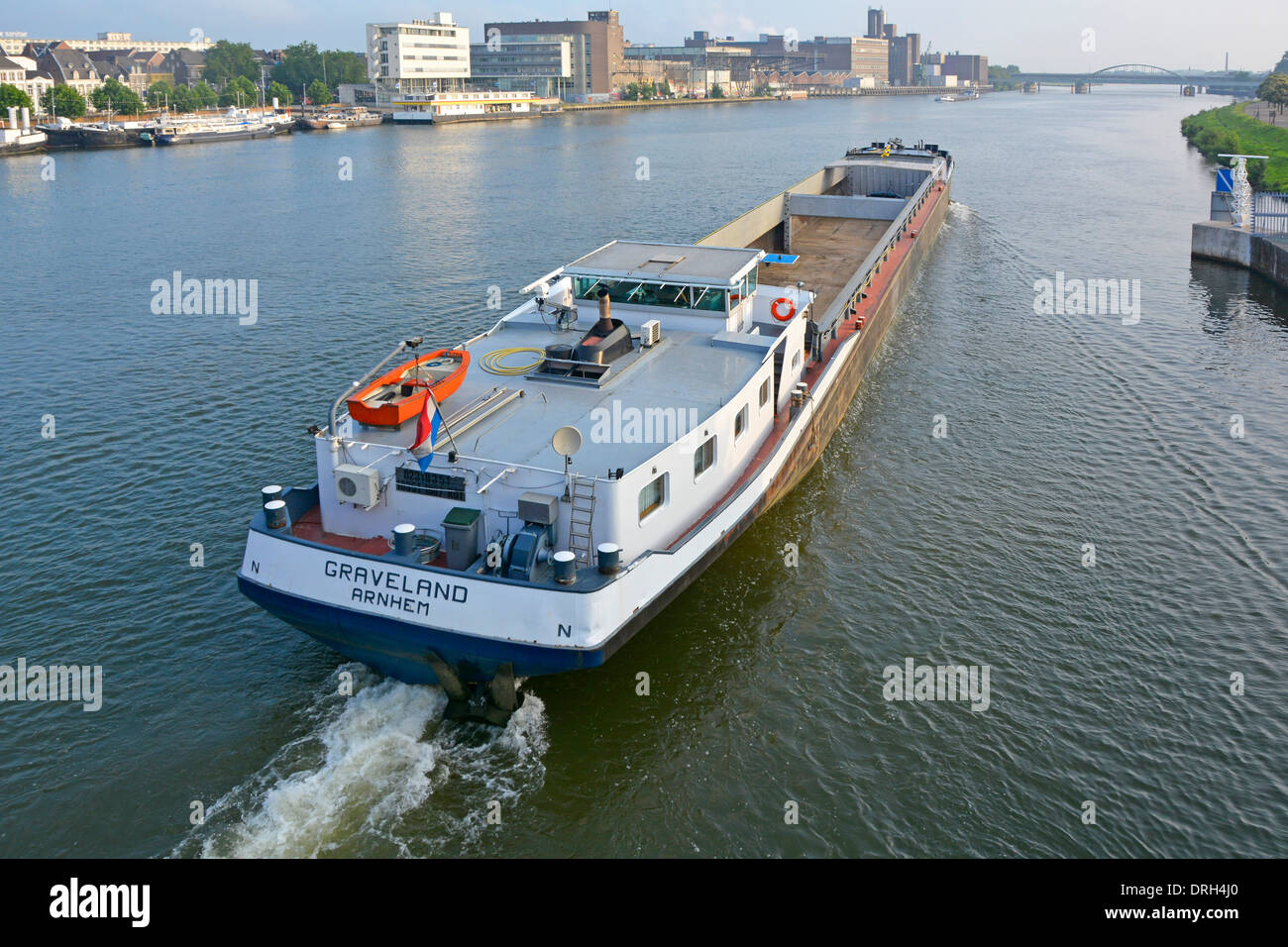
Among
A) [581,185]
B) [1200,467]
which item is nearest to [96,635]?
[1200,467]

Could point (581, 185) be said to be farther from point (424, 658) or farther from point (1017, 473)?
point (424, 658)

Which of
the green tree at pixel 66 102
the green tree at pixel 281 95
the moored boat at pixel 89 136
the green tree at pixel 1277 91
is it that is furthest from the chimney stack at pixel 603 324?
the green tree at pixel 281 95

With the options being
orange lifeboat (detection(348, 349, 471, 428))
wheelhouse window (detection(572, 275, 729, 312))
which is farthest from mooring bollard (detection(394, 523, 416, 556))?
wheelhouse window (detection(572, 275, 729, 312))

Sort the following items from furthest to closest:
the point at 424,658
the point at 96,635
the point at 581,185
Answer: the point at 581,185 < the point at 96,635 < the point at 424,658

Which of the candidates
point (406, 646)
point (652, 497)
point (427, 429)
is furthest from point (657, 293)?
point (406, 646)

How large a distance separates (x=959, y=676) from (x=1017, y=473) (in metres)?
9.97

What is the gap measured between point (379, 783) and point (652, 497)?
6411mm

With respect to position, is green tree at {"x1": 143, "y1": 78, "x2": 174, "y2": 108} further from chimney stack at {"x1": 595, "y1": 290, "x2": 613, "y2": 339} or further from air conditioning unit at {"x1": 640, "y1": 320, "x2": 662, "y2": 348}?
chimney stack at {"x1": 595, "y1": 290, "x2": 613, "y2": 339}

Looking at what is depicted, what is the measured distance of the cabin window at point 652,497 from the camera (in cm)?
1661

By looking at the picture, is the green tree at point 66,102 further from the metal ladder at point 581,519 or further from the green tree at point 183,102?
the metal ladder at point 581,519

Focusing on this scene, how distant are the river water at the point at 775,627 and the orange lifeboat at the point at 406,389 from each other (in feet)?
14.9

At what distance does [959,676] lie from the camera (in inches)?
677

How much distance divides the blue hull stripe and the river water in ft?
2.73
